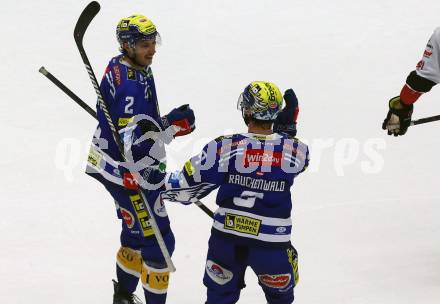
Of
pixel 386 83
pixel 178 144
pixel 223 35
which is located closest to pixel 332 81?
pixel 386 83

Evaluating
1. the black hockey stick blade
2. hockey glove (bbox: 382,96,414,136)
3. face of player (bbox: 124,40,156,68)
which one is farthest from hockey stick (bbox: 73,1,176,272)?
hockey glove (bbox: 382,96,414,136)

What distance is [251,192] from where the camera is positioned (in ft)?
15.8

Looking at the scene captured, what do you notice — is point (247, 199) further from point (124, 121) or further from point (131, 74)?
point (131, 74)

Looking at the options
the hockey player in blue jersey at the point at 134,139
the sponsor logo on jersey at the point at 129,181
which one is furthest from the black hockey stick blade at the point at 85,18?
the sponsor logo on jersey at the point at 129,181

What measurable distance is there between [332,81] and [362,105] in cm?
70

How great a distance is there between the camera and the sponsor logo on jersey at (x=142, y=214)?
5.59 m

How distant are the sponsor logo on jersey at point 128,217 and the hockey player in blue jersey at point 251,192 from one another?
70 centimetres

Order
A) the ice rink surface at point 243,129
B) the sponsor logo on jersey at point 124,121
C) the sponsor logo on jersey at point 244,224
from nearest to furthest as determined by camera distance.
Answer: the sponsor logo on jersey at point 244,224 → the sponsor logo on jersey at point 124,121 → the ice rink surface at point 243,129

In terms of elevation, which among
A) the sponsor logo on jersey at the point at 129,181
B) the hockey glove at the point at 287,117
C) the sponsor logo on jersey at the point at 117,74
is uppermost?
→ the sponsor logo on jersey at the point at 117,74

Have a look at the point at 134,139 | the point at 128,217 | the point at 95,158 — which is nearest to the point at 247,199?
the point at 134,139

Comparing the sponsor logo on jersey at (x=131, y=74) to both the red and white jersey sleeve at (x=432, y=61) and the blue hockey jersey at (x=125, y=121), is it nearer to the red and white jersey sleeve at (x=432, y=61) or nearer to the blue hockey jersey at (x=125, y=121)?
the blue hockey jersey at (x=125, y=121)

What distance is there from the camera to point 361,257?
698cm

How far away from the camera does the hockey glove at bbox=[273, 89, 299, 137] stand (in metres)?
5.28

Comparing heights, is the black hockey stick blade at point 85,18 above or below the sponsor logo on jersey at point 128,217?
above
